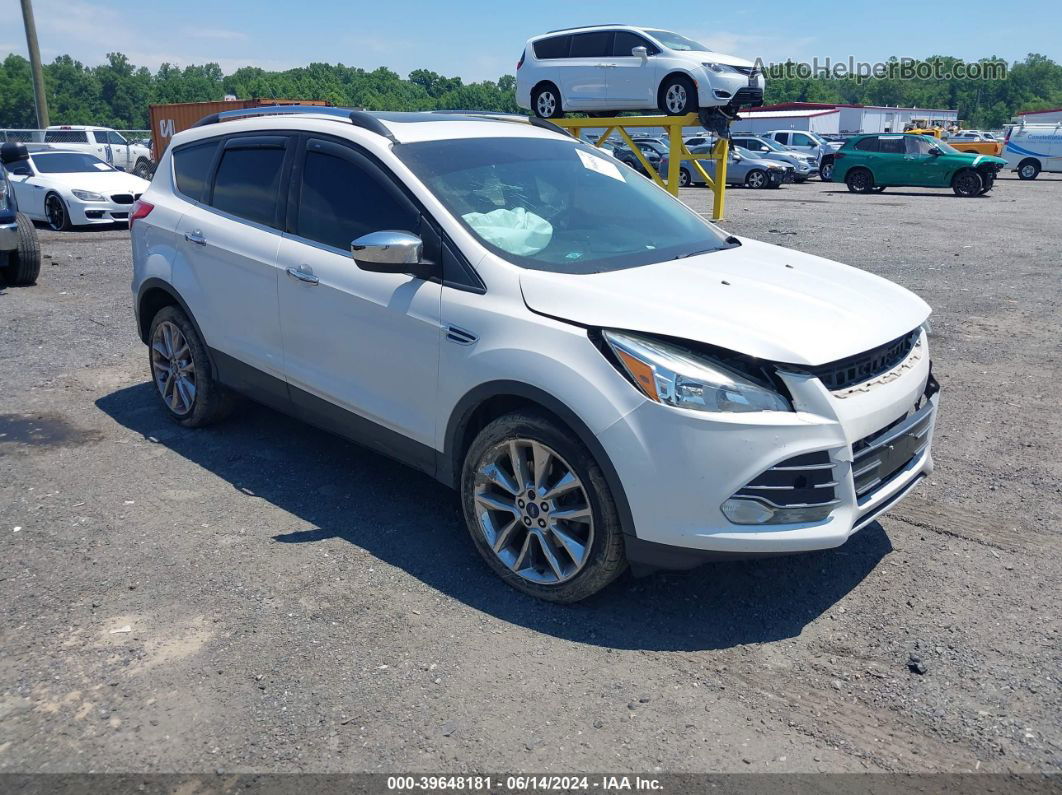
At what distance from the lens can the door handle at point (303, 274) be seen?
14.9 feet

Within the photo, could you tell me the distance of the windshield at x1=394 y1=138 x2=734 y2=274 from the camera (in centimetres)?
407

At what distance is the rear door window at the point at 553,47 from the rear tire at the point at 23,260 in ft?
38.0

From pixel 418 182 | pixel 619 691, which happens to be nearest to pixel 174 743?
pixel 619 691

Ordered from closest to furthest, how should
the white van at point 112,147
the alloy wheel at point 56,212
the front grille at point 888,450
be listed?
1. the front grille at point 888,450
2. the alloy wheel at point 56,212
3. the white van at point 112,147

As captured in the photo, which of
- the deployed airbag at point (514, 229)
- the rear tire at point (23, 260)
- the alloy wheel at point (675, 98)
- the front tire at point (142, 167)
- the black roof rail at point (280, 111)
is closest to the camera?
the deployed airbag at point (514, 229)

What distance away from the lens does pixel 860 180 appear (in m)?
26.6

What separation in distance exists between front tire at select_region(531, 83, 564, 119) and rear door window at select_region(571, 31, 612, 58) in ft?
2.87

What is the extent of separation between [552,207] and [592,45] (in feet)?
50.6

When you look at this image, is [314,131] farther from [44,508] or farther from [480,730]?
A: [480,730]

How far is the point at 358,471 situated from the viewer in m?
5.23

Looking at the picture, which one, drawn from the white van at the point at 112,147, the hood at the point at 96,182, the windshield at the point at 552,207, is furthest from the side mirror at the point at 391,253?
the white van at the point at 112,147

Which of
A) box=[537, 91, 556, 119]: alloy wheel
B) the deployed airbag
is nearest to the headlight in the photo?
the deployed airbag

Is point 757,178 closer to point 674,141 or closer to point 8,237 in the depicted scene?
point 674,141

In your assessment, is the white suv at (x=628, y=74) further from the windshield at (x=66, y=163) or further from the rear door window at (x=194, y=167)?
the rear door window at (x=194, y=167)
